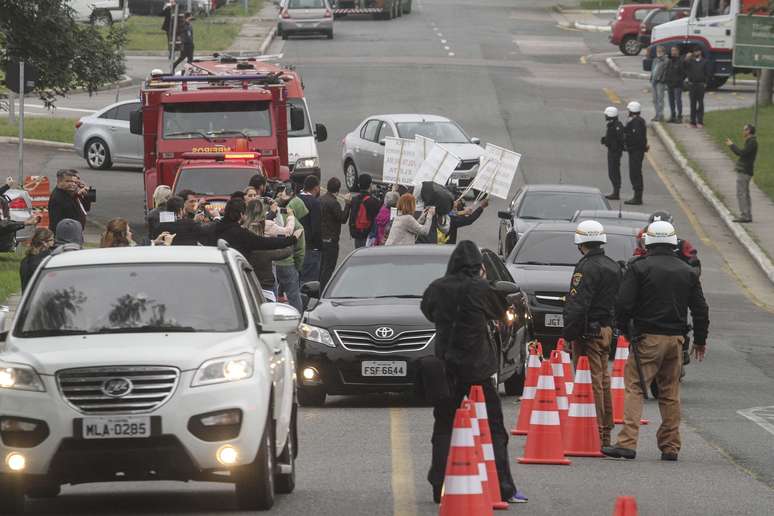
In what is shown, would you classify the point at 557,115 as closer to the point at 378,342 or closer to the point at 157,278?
the point at 378,342

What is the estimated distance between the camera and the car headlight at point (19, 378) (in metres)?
10.0

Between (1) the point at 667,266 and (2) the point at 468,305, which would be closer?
(2) the point at 468,305

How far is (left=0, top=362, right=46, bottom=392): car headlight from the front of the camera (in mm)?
10000

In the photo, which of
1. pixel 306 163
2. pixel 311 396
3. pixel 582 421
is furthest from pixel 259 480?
pixel 306 163

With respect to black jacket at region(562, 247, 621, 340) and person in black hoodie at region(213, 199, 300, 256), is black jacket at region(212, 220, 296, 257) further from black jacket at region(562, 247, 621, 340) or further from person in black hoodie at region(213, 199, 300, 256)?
black jacket at region(562, 247, 621, 340)

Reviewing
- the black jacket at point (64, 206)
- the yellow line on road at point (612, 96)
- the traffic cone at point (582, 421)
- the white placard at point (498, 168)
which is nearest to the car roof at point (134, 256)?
the traffic cone at point (582, 421)

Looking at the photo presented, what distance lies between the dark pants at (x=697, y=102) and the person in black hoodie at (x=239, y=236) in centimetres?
2702

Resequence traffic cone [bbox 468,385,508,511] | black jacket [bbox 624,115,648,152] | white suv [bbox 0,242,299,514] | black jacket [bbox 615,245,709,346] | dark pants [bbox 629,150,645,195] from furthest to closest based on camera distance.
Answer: black jacket [bbox 624,115,648,152] → dark pants [bbox 629,150,645,195] → black jacket [bbox 615,245,709,346] → traffic cone [bbox 468,385,508,511] → white suv [bbox 0,242,299,514]

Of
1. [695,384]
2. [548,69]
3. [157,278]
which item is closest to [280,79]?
[695,384]

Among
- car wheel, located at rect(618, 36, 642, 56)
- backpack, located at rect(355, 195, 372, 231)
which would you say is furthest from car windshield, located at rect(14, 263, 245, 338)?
car wheel, located at rect(618, 36, 642, 56)

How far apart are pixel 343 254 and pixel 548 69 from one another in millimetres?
27282

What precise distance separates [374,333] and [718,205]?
1987cm

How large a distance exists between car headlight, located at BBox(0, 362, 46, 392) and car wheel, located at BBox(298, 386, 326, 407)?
6.13 m

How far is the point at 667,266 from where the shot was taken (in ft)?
43.6
